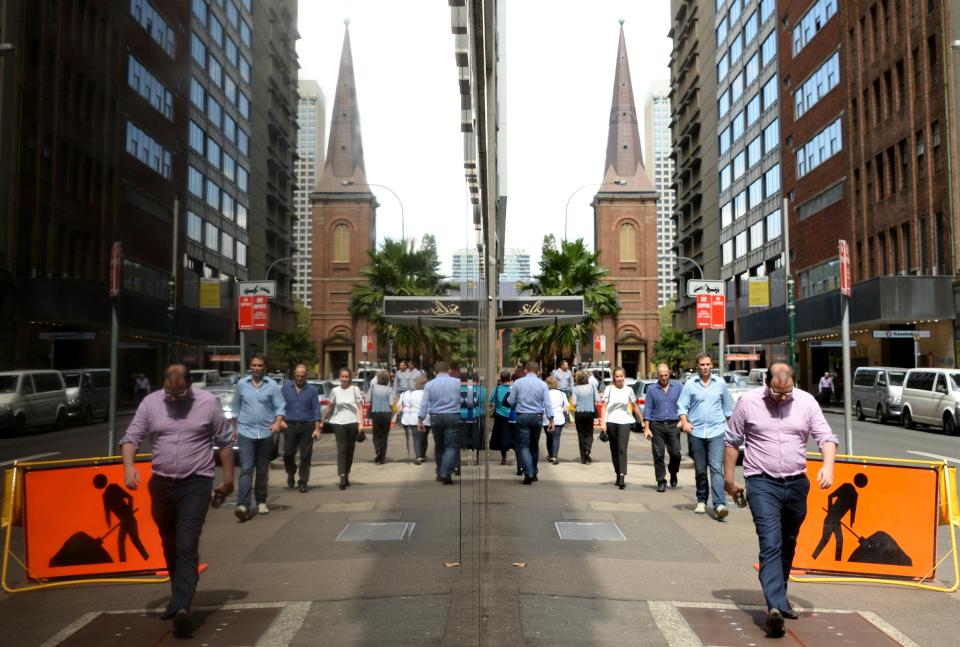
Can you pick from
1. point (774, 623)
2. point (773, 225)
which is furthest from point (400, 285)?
point (773, 225)

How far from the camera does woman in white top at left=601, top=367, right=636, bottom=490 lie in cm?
1434

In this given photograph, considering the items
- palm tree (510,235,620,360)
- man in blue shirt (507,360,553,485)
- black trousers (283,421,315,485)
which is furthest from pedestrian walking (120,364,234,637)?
palm tree (510,235,620,360)

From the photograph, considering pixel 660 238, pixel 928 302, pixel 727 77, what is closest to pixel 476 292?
pixel 928 302

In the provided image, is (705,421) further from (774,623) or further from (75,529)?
(75,529)

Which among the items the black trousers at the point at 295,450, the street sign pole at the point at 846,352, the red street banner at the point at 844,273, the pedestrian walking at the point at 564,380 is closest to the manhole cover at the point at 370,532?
the black trousers at the point at 295,450

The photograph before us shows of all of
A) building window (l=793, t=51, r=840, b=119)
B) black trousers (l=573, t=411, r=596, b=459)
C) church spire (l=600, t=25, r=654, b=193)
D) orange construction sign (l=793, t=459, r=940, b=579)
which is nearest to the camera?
orange construction sign (l=793, t=459, r=940, b=579)

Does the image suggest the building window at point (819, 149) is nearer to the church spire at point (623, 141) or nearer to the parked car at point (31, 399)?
the church spire at point (623, 141)

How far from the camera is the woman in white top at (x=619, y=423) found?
47.0ft

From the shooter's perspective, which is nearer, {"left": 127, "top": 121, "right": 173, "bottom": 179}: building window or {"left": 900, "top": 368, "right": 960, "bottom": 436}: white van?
{"left": 127, "top": 121, "right": 173, "bottom": 179}: building window

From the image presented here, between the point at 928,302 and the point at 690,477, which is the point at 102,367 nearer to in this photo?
the point at 690,477

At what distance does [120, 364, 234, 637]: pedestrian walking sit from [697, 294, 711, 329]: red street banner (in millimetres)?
24537

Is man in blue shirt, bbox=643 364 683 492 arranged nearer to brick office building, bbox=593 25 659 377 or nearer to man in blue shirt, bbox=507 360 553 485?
man in blue shirt, bbox=507 360 553 485

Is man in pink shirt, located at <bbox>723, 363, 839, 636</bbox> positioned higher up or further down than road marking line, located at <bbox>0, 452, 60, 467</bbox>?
further down

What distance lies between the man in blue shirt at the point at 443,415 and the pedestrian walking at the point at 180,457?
0.59 metres
